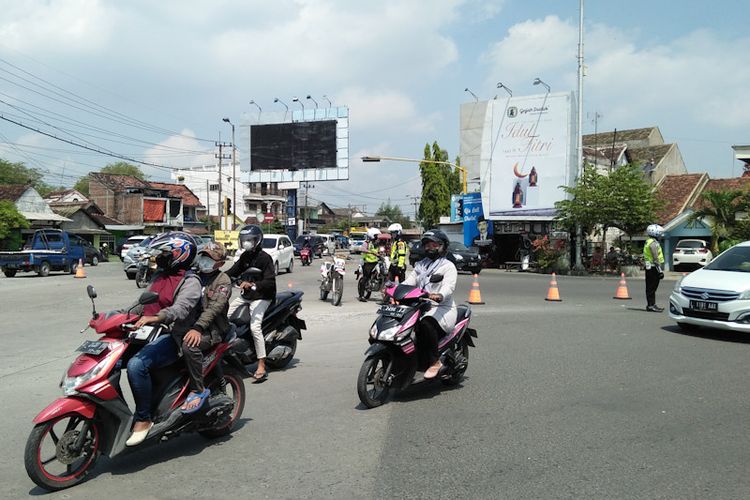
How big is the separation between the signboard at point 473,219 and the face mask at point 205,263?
31225mm

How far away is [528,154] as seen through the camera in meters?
33.9

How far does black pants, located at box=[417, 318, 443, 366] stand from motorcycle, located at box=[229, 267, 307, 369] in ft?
7.10

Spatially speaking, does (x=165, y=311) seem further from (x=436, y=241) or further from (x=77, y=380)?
(x=436, y=241)

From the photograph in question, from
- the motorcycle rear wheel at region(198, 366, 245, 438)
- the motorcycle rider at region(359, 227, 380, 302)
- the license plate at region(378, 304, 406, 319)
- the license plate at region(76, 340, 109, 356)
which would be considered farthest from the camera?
the motorcycle rider at region(359, 227, 380, 302)

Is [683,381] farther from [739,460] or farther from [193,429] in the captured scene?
[193,429]

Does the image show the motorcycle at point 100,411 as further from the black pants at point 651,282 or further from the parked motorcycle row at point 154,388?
the black pants at point 651,282

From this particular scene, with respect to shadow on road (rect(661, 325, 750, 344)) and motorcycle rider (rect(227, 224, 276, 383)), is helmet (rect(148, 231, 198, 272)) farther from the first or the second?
shadow on road (rect(661, 325, 750, 344))

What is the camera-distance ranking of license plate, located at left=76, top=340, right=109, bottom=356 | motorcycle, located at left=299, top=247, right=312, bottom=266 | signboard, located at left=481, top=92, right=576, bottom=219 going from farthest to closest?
motorcycle, located at left=299, top=247, right=312, bottom=266, signboard, located at left=481, top=92, right=576, bottom=219, license plate, located at left=76, top=340, right=109, bottom=356

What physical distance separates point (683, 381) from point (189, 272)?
565 centimetres

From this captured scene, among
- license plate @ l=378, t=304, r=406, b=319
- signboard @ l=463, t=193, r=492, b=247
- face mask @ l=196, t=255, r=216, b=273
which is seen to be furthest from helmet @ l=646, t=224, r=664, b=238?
signboard @ l=463, t=193, r=492, b=247

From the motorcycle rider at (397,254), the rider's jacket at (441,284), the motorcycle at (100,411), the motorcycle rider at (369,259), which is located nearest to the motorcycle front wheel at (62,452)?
the motorcycle at (100,411)

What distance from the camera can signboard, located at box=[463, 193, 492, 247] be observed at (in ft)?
119

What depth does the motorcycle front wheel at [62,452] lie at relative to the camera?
390cm

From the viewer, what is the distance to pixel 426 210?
62812 mm
